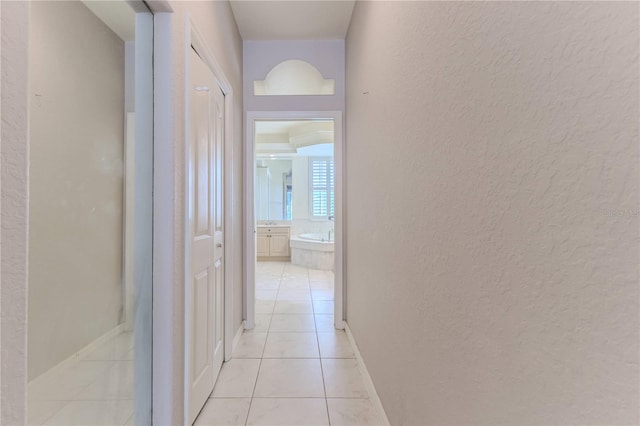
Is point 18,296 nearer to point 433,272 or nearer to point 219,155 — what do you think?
point 433,272

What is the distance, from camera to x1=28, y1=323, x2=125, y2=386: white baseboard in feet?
3.18

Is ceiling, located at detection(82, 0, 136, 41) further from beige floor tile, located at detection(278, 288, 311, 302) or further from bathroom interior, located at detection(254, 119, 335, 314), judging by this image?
bathroom interior, located at detection(254, 119, 335, 314)

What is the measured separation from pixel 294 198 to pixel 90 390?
18.5 feet

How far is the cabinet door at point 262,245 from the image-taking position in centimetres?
638

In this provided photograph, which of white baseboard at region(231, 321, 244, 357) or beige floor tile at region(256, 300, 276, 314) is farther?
beige floor tile at region(256, 300, 276, 314)

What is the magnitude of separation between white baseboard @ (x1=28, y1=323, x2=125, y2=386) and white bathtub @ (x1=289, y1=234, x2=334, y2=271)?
4310 millimetres

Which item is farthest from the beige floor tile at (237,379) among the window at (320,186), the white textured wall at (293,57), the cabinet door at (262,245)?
the window at (320,186)

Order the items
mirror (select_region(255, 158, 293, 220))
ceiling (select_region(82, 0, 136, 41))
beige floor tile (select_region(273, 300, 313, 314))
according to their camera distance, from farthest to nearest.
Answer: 1. mirror (select_region(255, 158, 293, 220))
2. beige floor tile (select_region(273, 300, 313, 314))
3. ceiling (select_region(82, 0, 136, 41))

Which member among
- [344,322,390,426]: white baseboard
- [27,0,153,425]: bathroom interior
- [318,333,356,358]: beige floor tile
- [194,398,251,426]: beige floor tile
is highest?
[27,0,153,425]: bathroom interior

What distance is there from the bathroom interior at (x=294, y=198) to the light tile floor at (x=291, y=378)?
2.45 m

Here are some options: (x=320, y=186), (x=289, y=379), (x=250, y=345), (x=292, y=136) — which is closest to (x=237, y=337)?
(x=250, y=345)

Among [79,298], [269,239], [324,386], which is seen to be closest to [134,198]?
[79,298]

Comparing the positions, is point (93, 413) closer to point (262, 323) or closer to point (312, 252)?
point (262, 323)

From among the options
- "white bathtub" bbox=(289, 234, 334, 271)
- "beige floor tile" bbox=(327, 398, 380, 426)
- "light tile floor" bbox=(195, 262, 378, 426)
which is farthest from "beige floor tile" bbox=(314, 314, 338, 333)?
"white bathtub" bbox=(289, 234, 334, 271)
